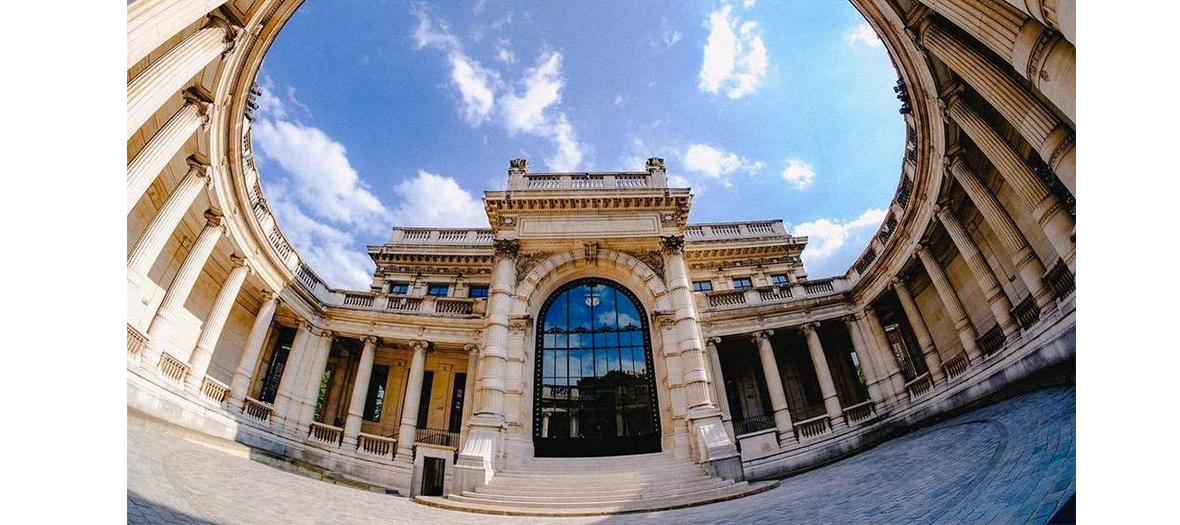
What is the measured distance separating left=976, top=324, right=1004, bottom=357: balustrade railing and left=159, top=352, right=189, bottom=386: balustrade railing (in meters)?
24.5

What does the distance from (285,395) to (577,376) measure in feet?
37.2

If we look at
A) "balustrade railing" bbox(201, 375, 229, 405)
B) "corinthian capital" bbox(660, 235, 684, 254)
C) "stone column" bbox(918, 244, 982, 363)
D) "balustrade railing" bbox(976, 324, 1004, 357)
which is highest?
"corinthian capital" bbox(660, 235, 684, 254)

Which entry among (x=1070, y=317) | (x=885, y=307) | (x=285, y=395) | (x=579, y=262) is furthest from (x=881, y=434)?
(x=285, y=395)

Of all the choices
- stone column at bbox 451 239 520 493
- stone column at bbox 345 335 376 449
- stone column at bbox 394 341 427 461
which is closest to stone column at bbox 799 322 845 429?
stone column at bbox 451 239 520 493

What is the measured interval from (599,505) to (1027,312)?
13.3 m

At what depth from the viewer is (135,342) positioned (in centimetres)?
1145

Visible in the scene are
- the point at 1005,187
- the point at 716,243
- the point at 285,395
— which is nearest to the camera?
the point at 1005,187

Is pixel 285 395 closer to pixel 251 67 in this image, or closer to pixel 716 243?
pixel 251 67

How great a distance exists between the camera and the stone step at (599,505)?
1026cm

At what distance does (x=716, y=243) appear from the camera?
25.6 meters

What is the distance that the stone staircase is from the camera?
35.0 feet

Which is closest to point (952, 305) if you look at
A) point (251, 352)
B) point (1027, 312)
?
point (1027, 312)

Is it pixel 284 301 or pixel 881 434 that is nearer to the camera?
pixel 881 434

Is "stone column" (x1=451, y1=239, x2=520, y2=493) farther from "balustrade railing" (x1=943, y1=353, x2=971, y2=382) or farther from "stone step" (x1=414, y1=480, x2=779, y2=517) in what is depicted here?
"balustrade railing" (x1=943, y1=353, x2=971, y2=382)
